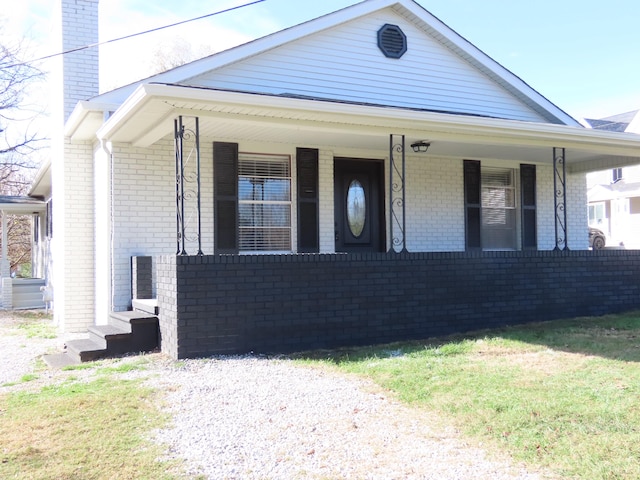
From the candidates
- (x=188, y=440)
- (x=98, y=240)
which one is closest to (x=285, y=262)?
(x=188, y=440)

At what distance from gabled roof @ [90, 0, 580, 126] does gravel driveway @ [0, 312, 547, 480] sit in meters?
4.42

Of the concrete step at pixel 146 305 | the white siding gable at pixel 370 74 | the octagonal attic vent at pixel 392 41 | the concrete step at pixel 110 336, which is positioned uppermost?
the octagonal attic vent at pixel 392 41

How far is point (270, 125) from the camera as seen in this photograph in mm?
7715

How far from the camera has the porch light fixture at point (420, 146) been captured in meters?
9.51

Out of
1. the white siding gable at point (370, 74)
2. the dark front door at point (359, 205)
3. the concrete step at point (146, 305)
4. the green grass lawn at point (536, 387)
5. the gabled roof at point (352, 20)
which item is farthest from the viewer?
the dark front door at point (359, 205)

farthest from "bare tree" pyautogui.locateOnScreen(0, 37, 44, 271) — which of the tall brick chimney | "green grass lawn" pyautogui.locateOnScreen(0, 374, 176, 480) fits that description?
"green grass lawn" pyautogui.locateOnScreen(0, 374, 176, 480)

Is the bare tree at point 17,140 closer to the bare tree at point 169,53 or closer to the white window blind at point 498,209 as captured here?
the bare tree at point 169,53

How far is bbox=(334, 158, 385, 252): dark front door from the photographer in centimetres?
1043

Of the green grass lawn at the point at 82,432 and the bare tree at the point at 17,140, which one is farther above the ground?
the bare tree at the point at 17,140

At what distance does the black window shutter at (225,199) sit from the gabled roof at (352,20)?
3.99 ft

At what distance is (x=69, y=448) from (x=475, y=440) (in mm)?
2708

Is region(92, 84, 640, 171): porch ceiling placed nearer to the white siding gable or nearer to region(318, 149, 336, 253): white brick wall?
region(318, 149, 336, 253): white brick wall

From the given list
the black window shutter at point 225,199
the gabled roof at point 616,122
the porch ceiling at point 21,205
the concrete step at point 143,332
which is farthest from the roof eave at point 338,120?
the gabled roof at point 616,122

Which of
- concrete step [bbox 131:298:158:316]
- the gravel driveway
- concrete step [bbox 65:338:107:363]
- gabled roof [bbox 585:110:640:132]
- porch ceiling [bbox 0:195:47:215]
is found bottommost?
the gravel driveway
